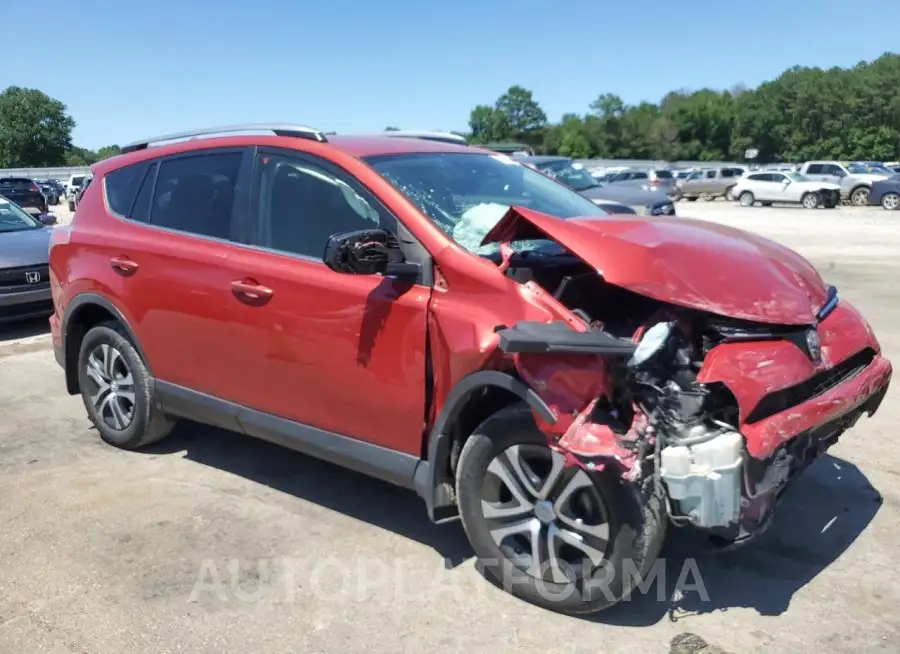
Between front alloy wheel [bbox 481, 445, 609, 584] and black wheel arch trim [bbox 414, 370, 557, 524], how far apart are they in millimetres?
221

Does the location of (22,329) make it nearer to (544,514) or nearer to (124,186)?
A: (124,186)

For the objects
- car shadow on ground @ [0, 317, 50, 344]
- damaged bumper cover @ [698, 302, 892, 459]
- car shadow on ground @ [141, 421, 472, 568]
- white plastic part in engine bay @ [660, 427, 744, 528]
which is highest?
damaged bumper cover @ [698, 302, 892, 459]

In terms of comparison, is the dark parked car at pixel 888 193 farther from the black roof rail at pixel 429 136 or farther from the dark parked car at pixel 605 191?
the black roof rail at pixel 429 136

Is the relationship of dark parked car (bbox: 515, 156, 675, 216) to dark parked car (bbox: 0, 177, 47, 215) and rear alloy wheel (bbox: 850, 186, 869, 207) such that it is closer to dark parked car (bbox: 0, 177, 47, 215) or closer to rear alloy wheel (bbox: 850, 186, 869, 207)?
dark parked car (bbox: 0, 177, 47, 215)

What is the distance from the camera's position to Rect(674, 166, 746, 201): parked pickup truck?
3994cm

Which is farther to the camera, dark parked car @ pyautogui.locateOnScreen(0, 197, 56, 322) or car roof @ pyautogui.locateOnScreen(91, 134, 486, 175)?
dark parked car @ pyautogui.locateOnScreen(0, 197, 56, 322)

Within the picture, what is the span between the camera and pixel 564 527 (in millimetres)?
3059

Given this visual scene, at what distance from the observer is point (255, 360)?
4.00 metres

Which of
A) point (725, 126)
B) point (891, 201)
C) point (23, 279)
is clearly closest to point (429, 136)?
point (23, 279)

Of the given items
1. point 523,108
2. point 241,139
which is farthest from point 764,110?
point 241,139

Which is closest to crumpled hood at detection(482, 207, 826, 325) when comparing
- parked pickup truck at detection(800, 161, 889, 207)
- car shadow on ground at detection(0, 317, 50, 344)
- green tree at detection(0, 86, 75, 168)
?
car shadow on ground at detection(0, 317, 50, 344)

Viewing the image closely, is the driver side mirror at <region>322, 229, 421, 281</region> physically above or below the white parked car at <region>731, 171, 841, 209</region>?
above

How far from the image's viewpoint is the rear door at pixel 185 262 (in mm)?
4164

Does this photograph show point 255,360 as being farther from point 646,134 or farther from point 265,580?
point 646,134
